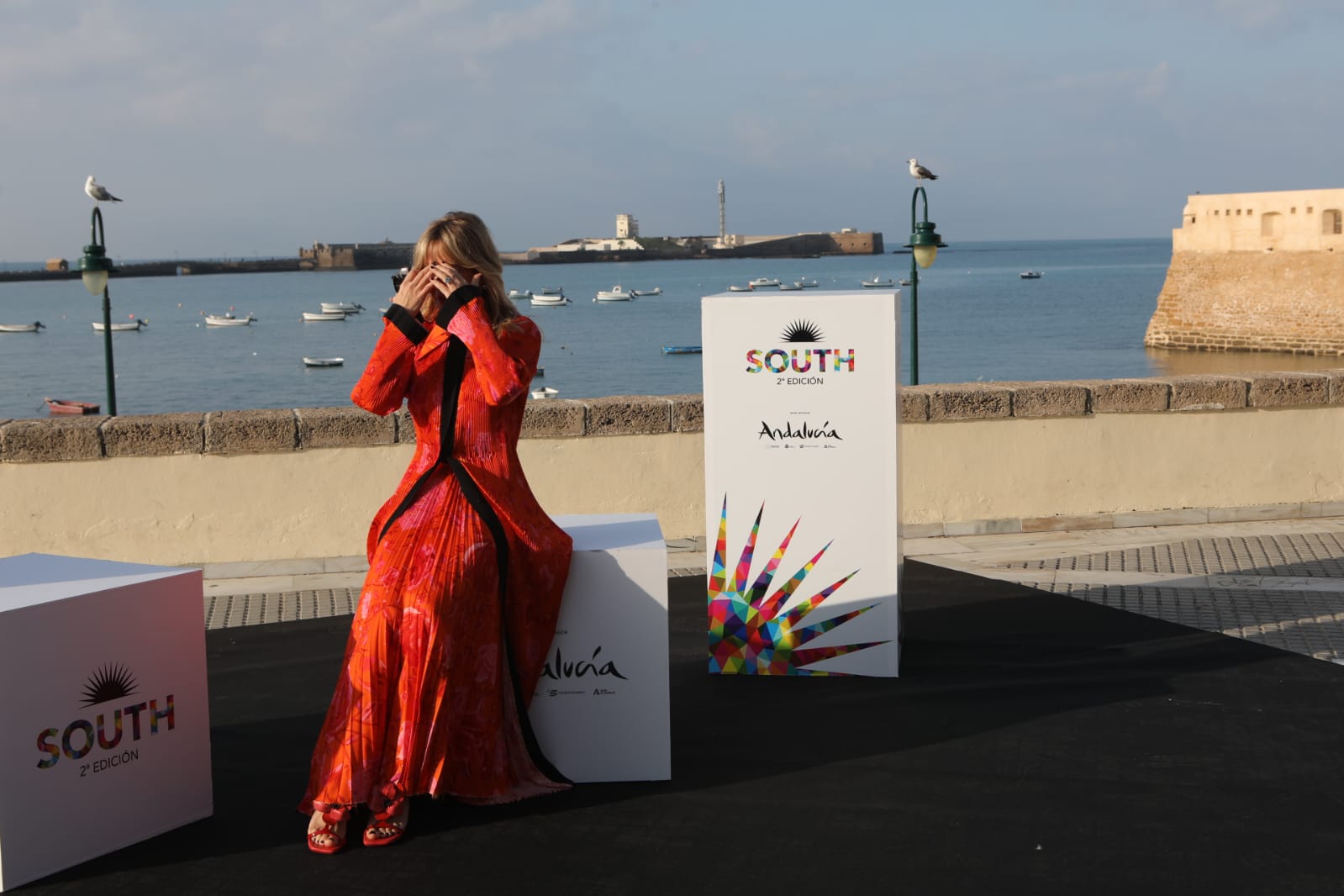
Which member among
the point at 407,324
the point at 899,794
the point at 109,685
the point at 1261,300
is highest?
the point at 1261,300

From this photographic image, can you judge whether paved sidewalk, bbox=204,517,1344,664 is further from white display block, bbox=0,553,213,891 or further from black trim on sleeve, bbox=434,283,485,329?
black trim on sleeve, bbox=434,283,485,329

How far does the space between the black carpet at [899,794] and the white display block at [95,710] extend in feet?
0.29

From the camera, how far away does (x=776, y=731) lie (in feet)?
17.6

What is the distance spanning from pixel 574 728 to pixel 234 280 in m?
198

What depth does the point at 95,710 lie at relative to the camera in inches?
165

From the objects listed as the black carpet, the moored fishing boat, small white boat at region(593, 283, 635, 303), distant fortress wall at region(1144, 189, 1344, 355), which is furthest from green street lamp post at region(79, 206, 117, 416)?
small white boat at region(593, 283, 635, 303)

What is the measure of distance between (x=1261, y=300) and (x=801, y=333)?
6372 centimetres

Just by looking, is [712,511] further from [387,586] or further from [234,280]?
[234,280]

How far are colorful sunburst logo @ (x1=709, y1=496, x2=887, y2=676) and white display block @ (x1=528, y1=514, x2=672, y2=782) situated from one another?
1258 mm

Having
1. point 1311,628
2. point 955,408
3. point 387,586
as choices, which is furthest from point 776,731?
point 955,408

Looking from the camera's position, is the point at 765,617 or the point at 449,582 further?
the point at 765,617

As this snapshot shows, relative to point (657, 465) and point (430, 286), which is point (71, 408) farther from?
point (430, 286)

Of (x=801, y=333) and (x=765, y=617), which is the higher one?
(x=801, y=333)

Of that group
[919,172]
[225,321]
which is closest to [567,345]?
[225,321]
